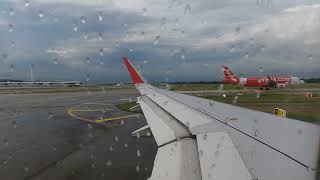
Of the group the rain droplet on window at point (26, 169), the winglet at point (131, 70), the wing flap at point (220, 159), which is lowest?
the rain droplet on window at point (26, 169)

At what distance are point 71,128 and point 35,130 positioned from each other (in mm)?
1356

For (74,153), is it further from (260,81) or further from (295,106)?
(260,81)

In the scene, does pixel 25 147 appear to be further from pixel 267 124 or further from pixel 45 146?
pixel 267 124

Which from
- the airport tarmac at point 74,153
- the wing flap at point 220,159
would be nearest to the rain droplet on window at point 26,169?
the airport tarmac at point 74,153

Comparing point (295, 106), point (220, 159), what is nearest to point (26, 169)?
point (220, 159)

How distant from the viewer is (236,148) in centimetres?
407

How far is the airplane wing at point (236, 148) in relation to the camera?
321cm

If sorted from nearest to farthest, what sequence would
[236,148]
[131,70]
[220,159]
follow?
1. [220,159]
2. [236,148]
3. [131,70]

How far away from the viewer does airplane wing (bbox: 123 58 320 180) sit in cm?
321

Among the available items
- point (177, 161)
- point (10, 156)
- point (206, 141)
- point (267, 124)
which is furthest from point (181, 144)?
point (10, 156)

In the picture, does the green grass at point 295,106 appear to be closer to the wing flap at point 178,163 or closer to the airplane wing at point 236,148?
the airplane wing at point 236,148

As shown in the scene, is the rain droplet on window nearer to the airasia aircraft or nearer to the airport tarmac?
the airport tarmac

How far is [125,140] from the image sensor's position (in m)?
11.9

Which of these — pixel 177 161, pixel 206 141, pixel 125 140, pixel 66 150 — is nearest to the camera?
pixel 177 161
